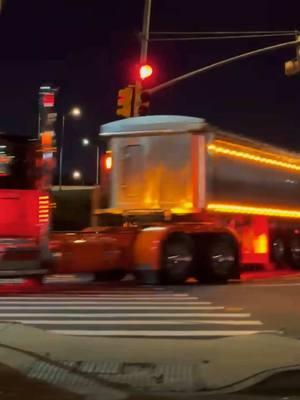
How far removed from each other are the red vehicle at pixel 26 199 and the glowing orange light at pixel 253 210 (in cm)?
495

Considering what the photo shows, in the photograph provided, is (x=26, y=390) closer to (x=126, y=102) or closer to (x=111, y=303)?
(x=111, y=303)

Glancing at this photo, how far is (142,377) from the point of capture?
27.3 ft

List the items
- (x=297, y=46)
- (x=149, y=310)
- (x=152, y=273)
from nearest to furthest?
1. (x=149, y=310)
2. (x=152, y=273)
3. (x=297, y=46)

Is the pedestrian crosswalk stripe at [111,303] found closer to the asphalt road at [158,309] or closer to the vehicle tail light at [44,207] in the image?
the asphalt road at [158,309]

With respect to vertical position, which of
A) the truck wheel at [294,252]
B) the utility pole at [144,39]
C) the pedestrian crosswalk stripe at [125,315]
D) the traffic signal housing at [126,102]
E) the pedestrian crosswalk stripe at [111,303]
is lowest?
the pedestrian crosswalk stripe at [111,303]

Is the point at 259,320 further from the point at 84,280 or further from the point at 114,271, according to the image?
the point at 84,280

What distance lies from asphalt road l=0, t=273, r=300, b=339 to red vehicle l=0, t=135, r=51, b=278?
995 millimetres

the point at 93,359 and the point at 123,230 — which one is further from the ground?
the point at 123,230

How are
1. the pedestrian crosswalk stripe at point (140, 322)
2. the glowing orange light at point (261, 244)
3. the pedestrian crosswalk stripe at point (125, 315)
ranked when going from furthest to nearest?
the glowing orange light at point (261, 244) < the pedestrian crosswalk stripe at point (125, 315) < the pedestrian crosswalk stripe at point (140, 322)

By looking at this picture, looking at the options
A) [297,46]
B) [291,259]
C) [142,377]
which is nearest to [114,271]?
[291,259]

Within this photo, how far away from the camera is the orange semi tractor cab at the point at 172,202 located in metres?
18.8

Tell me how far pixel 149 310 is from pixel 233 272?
6.87 meters

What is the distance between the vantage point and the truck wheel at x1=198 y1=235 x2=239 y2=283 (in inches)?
779

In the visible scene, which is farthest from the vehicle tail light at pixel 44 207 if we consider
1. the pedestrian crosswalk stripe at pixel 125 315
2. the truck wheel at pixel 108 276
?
the truck wheel at pixel 108 276
